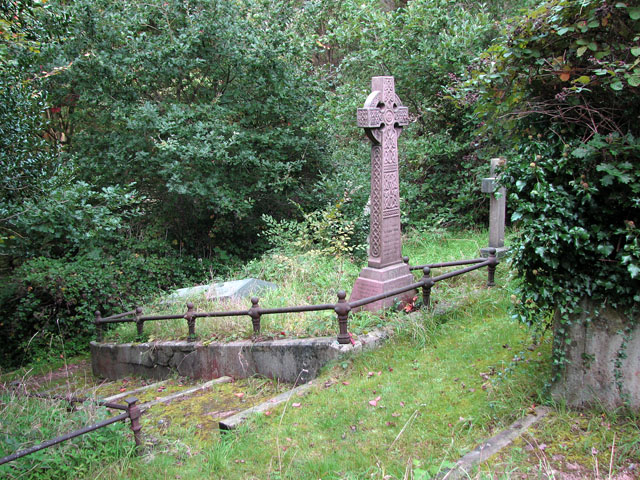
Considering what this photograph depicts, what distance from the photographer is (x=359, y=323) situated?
602 centimetres

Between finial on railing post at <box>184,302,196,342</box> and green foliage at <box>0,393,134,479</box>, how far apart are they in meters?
2.22

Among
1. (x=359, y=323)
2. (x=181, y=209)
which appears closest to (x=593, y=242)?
(x=359, y=323)

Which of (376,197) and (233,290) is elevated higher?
(376,197)

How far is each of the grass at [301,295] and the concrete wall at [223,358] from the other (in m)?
0.21

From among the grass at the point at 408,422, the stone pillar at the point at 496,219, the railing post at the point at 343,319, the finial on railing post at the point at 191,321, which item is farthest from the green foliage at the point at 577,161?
the stone pillar at the point at 496,219

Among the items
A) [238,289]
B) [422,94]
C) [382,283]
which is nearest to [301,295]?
[238,289]

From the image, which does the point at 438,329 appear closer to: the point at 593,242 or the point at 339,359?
the point at 339,359

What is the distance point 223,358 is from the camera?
Result: 6.66 metres

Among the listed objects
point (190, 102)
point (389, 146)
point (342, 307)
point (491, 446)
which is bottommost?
point (491, 446)

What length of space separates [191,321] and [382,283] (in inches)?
108

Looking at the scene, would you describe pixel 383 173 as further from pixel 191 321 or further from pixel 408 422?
pixel 408 422

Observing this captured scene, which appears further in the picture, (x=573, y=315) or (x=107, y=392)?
(x=107, y=392)

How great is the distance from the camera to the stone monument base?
6422mm

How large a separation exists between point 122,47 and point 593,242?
11595 millimetres
